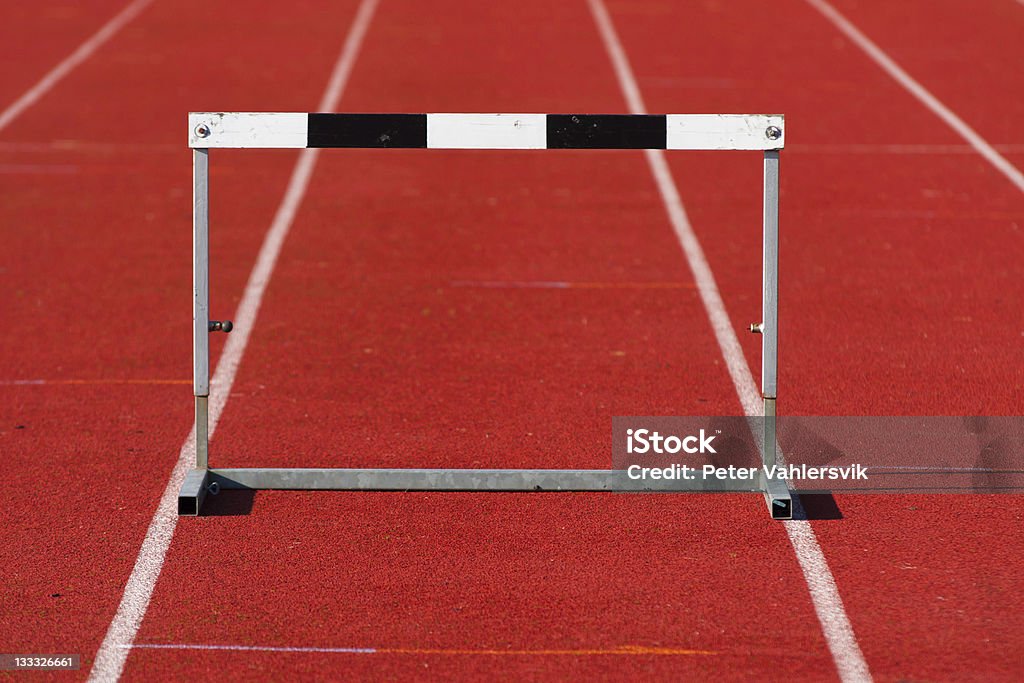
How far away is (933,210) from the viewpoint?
1105cm

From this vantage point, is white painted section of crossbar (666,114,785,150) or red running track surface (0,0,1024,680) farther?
white painted section of crossbar (666,114,785,150)

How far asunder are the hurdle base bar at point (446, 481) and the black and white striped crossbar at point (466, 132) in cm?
124

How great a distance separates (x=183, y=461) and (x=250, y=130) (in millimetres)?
1486

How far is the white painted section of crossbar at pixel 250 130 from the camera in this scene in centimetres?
545

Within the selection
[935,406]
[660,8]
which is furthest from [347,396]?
[660,8]

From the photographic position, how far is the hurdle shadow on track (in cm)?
553

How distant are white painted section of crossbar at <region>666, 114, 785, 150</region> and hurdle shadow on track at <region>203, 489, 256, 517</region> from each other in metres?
2.05

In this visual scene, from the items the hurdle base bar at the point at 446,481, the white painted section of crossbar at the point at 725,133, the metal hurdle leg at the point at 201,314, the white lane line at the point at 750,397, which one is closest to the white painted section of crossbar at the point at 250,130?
the metal hurdle leg at the point at 201,314

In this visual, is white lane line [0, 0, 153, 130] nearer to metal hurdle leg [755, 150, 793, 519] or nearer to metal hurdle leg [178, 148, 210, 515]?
metal hurdle leg [178, 148, 210, 515]

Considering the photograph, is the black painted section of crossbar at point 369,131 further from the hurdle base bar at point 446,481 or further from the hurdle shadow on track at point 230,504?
the hurdle shadow on track at point 230,504

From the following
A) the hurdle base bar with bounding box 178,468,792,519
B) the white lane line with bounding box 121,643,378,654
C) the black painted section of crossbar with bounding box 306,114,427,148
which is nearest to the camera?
the white lane line with bounding box 121,643,378,654

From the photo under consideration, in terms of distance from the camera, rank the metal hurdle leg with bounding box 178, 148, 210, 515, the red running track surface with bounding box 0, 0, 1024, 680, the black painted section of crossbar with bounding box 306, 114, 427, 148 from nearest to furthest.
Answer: the red running track surface with bounding box 0, 0, 1024, 680, the black painted section of crossbar with bounding box 306, 114, 427, 148, the metal hurdle leg with bounding box 178, 148, 210, 515

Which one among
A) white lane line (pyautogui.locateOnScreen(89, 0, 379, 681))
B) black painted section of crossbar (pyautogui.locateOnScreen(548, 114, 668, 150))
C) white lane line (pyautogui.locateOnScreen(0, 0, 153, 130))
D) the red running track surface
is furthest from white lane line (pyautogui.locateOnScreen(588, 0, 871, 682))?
Answer: white lane line (pyautogui.locateOnScreen(0, 0, 153, 130))

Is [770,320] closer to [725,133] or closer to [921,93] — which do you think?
[725,133]
